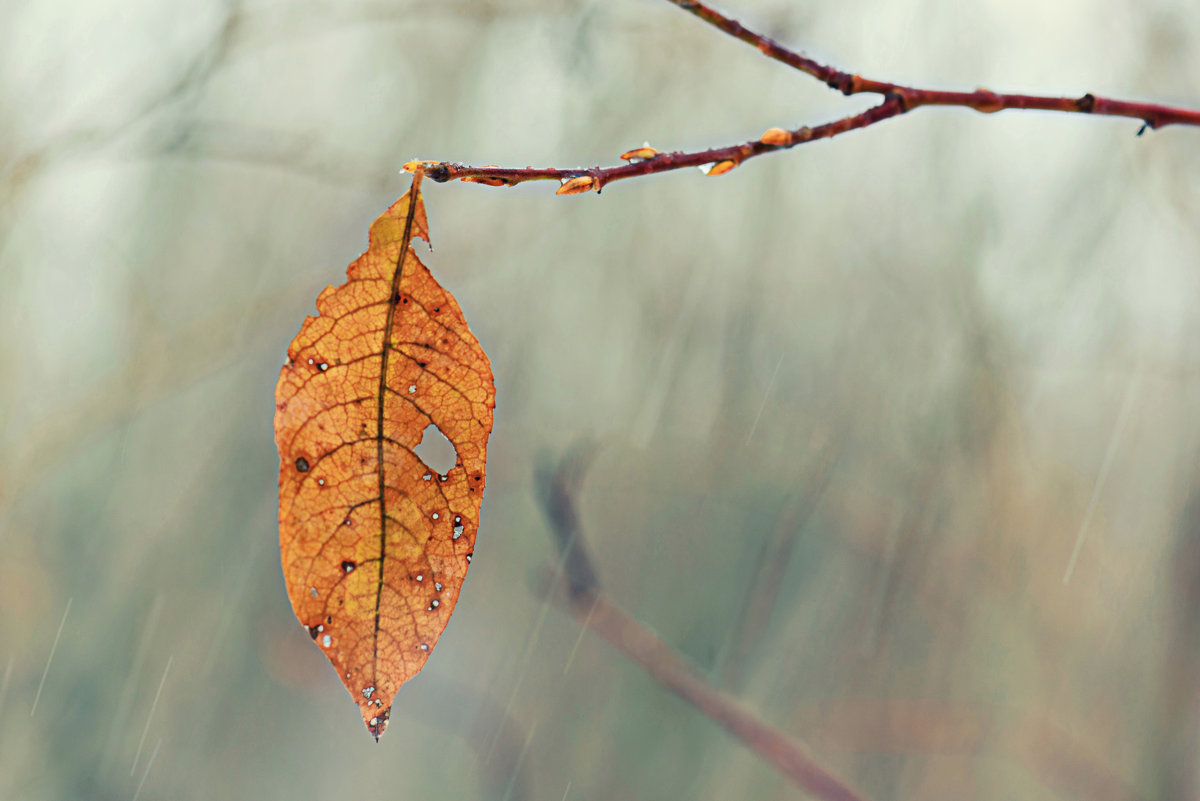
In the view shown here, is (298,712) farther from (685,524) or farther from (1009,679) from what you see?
(1009,679)

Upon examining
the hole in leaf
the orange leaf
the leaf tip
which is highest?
the orange leaf

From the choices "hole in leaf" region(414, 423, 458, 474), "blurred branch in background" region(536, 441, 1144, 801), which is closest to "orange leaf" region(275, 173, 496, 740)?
"blurred branch in background" region(536, 441, 1144, 801)

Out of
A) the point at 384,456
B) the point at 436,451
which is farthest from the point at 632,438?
the point at 384,456

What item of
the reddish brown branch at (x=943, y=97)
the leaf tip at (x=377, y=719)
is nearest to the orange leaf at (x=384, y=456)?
the leaf tip at (x=377, y=719)

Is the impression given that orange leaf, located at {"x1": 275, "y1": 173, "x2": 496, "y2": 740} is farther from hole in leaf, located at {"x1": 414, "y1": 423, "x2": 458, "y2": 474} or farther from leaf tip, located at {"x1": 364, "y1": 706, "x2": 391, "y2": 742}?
hole in leaf, located at {"x1": 414, "y1": 423, "x2": 458, "y2": 474}

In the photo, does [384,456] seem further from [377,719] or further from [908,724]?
[908,724]

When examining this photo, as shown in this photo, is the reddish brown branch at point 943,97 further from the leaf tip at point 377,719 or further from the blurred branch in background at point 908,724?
the blurred branch in background at point 908,724
